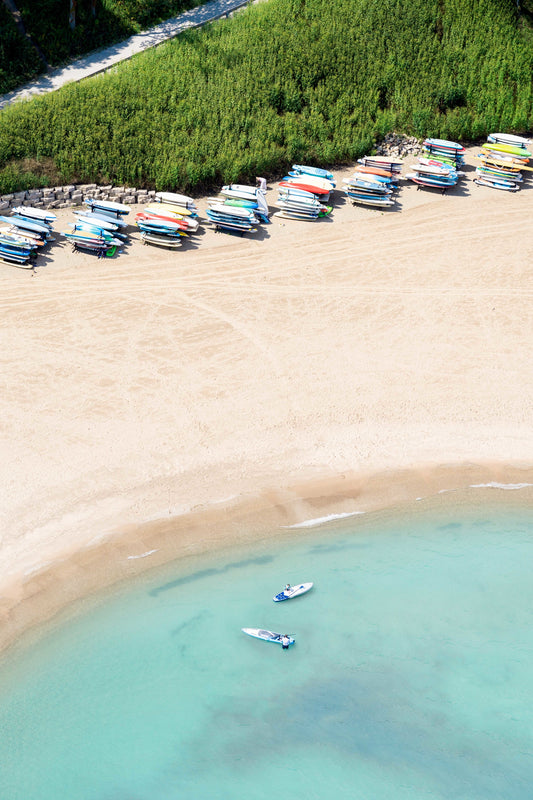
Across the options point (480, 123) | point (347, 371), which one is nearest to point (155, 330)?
point (347, 371)

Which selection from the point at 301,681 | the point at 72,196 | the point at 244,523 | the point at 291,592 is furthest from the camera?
the point at 72,196

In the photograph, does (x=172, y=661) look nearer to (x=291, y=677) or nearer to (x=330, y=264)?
(x=291, y=677)

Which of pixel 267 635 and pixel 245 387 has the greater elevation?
pixel 245 387

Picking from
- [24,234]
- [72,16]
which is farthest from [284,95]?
[24,234]

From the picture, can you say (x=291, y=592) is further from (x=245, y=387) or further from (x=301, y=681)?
(x=245, y=387)

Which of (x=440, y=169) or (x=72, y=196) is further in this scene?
(x=440, y=169)

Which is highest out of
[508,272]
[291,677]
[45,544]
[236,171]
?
[236,171]

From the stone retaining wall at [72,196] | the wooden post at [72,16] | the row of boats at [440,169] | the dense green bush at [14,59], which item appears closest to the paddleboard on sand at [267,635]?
the stone retaining wall at [72,196]
